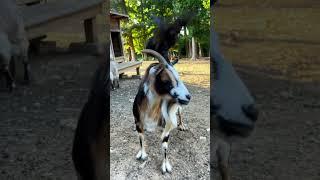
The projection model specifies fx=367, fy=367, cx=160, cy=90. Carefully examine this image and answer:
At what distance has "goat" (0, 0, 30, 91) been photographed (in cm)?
128

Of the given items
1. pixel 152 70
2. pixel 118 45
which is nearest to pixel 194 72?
pixel 118 45

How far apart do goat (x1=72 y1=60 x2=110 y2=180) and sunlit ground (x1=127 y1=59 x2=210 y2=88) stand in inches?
138

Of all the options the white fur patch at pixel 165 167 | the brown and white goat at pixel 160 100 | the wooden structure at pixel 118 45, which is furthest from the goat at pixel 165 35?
the wooden structure at pixel 118 45

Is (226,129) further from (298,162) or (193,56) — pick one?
(193,56)

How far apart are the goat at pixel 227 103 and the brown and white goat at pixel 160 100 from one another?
60 cm

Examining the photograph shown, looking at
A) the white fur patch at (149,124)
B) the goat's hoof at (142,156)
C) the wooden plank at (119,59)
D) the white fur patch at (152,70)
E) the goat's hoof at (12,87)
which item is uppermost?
the goat's hoof at (12,87)

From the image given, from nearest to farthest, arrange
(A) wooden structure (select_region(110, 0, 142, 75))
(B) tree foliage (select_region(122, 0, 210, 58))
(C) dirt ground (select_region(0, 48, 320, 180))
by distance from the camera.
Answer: (C) dirt ground (select_region(0, 48, 320, 180)) < (B) tree foliage (select_region(122, 0, 210, 58)) < (A) wooden structure (select_region(110, 0, 142, 75))

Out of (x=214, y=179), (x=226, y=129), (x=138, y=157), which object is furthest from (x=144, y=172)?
(x=226, y=129)

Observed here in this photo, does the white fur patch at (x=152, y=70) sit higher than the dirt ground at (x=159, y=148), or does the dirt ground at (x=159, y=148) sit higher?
the white fur patch at (x=152, y=70)

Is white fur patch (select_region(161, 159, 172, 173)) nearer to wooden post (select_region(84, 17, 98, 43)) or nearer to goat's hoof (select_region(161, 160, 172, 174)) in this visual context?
goat's hoof (select_region(161, 160, 172, 174))

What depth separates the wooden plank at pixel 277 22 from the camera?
1345 millimetres

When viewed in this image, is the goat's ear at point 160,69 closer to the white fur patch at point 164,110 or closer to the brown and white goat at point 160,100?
the brown and white goat at point 160,100

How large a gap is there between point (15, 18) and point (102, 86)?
40 centimetres

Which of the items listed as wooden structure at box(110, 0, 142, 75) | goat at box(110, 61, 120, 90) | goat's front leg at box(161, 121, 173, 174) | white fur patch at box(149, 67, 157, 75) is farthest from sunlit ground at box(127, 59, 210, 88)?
white fur patch at box(149, 67, 157, 75)
